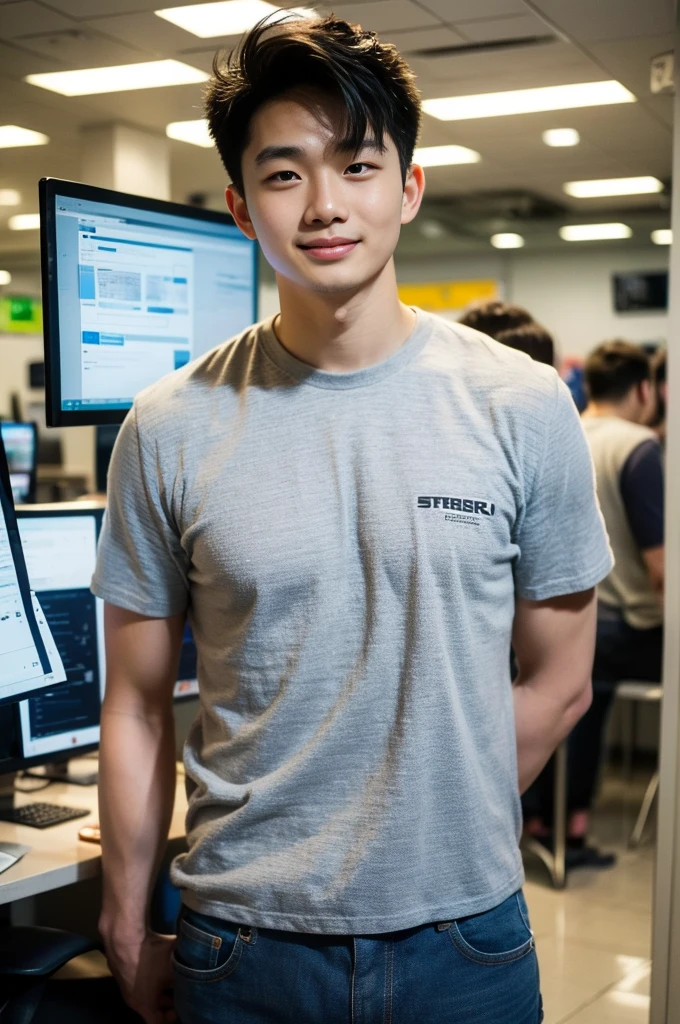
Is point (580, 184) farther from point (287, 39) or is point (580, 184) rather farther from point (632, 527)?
point (287, 39)

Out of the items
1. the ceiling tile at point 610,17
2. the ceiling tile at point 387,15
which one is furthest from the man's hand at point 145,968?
the ceiling tile at point 610,17

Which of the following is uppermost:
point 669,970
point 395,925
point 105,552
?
point 105,552

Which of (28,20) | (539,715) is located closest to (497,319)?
(539,715)

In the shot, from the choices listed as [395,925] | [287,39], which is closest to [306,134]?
[287,39]

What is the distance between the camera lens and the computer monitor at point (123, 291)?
1825mm

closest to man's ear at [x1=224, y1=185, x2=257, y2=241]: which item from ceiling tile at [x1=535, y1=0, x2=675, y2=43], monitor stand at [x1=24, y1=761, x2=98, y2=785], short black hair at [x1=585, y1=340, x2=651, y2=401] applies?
monitor stand at [x1=24, y1=761, x2=98, y2=785]

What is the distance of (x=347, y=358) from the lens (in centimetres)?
136

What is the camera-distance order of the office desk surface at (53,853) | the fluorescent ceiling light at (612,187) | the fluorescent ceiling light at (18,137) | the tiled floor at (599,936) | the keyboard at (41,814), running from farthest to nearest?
1. the fluorescent ceiling light at (612,187)
2. the fluorescent ceiling light at (18,137)
3. the tiled floor at (599,936)
4. the keyboard at (41,814)
5. the office desk surface at (53,853)

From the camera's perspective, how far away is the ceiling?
404 cm

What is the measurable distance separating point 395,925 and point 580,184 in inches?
284

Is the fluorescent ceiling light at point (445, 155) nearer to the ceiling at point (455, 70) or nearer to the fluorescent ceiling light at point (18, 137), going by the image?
the ceiling at point (455, 70)

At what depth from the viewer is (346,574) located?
1283 millimetres

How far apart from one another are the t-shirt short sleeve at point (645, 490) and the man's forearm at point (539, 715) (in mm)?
2513

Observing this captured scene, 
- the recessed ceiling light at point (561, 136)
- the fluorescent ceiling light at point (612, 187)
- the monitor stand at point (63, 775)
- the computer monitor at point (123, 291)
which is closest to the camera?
the computer monitor at point (123, 291)
